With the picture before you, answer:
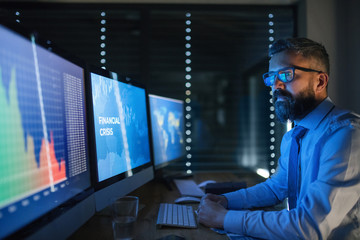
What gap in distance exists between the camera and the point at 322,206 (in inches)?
34.7

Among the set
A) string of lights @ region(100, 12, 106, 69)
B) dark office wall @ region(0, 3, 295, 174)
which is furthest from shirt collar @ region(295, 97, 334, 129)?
string of lights @ region(100, 12, 106, 69)

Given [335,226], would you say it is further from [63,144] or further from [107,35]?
[107,35]

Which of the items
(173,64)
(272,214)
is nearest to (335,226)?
(272,214)

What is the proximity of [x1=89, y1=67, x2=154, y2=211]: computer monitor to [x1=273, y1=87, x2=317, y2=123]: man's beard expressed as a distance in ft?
2.37

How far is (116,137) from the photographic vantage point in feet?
3.67

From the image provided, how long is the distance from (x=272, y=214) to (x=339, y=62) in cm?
A: 204

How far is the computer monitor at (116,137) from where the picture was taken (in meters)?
0.98

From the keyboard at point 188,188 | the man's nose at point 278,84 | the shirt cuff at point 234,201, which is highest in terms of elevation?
the man's nose at point 278,84

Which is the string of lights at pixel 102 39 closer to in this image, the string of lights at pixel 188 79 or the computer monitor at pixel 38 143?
the string of lights at pixel 188 79

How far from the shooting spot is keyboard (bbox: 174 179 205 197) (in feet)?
5.00

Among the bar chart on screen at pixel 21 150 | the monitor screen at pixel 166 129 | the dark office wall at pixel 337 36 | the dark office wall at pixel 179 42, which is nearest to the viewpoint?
the bar chart on screen at pixel 21 150

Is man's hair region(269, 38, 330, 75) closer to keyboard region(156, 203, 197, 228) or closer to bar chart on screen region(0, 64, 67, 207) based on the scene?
keyboard region(156, 203, 197, 228)

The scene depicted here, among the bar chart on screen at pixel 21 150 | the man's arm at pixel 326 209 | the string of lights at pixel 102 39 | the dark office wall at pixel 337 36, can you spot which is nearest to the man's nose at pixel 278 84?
the man's arm at pixel 326 209

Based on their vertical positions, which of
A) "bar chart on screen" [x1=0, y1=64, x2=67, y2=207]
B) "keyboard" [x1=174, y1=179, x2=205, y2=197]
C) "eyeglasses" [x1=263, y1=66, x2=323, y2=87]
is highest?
"eyeglasses" [x1=263, y1=66, x2=323, y2=87]
